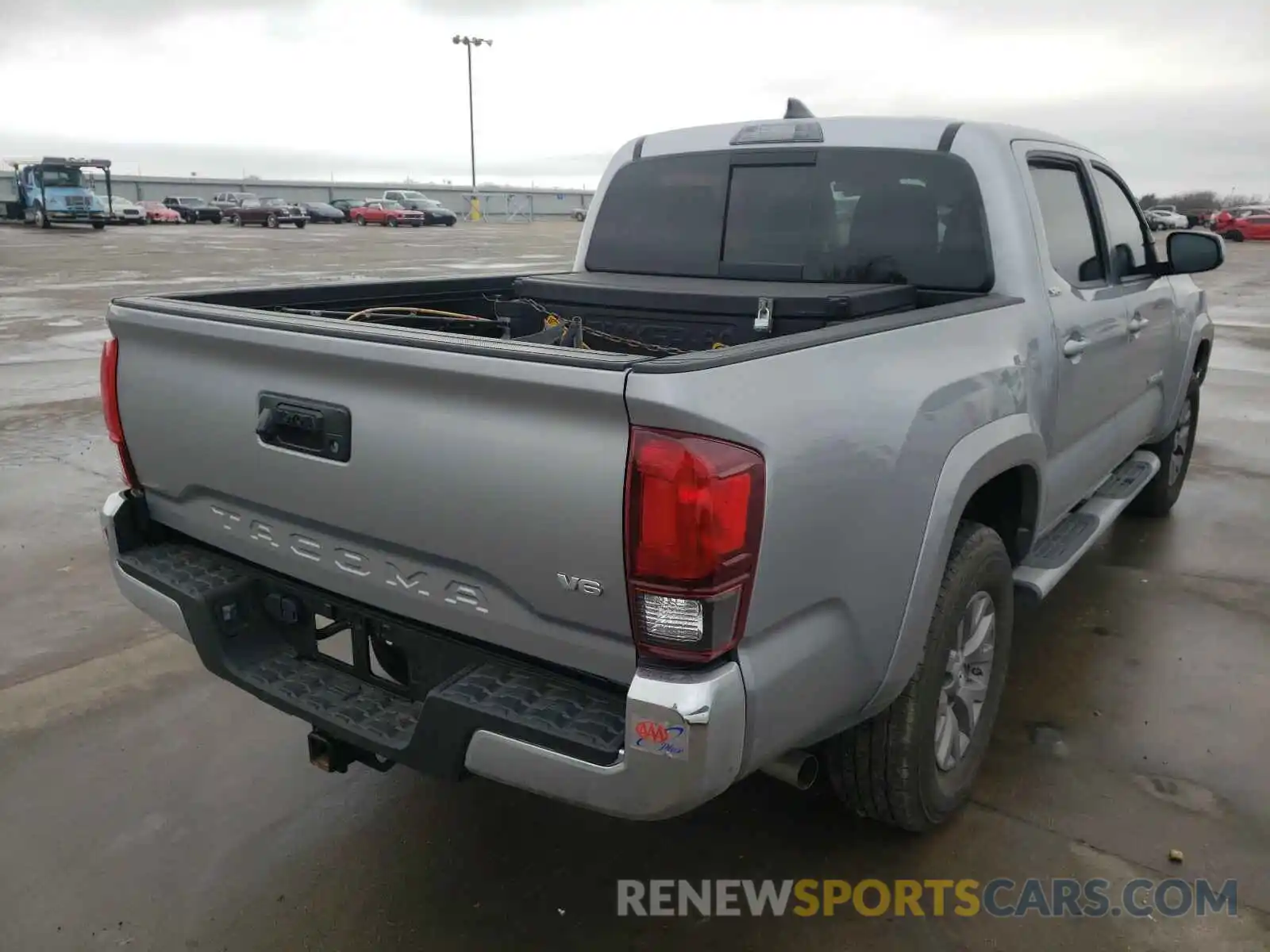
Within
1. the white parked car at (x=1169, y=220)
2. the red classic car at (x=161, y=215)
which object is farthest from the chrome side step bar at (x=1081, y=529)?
the red classic car at (x=161, y=215)

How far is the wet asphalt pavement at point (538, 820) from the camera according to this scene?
2.58m

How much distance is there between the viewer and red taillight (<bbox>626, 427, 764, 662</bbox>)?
185 centimetres

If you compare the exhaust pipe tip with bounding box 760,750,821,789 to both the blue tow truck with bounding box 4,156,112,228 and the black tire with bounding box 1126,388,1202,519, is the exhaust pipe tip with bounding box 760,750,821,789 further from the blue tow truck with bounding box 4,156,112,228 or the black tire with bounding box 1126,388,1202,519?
the blue tow truck with bounding box 4,156,112,228

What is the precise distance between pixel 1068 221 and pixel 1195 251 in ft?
2.95

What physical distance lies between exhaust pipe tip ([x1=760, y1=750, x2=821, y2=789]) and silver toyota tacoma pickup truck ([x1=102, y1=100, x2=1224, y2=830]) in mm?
13

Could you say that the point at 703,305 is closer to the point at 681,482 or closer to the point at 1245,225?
the point at 681,482

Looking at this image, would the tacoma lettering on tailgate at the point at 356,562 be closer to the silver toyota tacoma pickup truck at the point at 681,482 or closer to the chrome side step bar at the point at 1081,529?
the silver toyota tacoma pickup truck at the point at 681,482

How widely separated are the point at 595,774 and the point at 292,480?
1060 mm

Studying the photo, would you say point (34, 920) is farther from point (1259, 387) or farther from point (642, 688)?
point (1259, 387)

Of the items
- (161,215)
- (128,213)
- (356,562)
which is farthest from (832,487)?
(161,215)

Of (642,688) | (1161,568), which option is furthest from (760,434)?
(1161,568)

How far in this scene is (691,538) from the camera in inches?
72.9

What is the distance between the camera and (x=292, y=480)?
2455 mm

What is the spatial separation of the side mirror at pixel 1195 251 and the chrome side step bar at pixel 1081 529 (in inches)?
38.3
